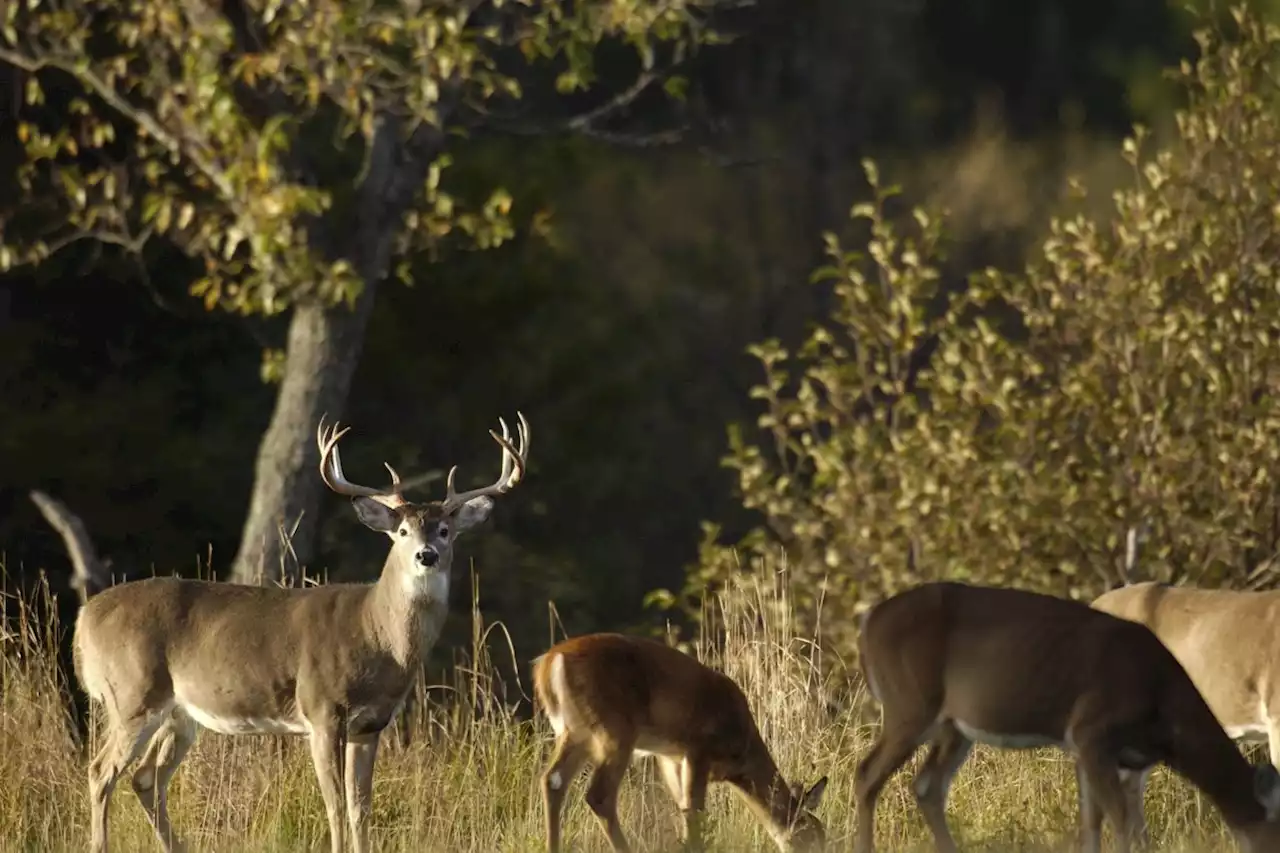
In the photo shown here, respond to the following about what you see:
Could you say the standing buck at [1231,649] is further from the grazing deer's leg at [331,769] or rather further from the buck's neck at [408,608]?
the grazing deer's leg at [331,769]

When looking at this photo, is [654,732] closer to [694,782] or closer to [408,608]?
[694,782]

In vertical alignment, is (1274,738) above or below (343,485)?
below

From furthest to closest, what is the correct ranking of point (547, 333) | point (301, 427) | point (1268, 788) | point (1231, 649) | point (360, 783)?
1. point (547, 333)
2. point (301, 427)
3. point (1231, 649)
4. point (360, 783)
5. point (1268, 788)

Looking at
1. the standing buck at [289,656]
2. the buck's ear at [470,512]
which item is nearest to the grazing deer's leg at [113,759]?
the standing buck at [289,656]

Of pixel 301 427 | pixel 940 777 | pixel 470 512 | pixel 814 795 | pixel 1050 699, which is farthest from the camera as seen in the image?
pixel 301 427

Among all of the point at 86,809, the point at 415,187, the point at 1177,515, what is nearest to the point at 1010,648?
the point at 86,809

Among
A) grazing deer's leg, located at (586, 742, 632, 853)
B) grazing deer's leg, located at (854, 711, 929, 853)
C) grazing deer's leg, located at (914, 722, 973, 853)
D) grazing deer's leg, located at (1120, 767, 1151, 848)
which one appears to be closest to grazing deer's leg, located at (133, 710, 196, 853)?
grazing deer's leg, located at (586, 742, 632, 853)

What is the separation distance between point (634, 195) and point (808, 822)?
18.2m

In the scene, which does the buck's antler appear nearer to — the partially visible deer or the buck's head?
the buck's head

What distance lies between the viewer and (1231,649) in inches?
381

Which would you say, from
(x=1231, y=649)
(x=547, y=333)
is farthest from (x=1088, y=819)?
(x=547, y=333)

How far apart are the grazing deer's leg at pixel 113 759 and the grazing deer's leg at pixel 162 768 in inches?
5.7

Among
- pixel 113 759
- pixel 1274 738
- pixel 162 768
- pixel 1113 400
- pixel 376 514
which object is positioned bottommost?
pixel 1274 738

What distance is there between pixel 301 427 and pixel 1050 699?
19.4 ft
